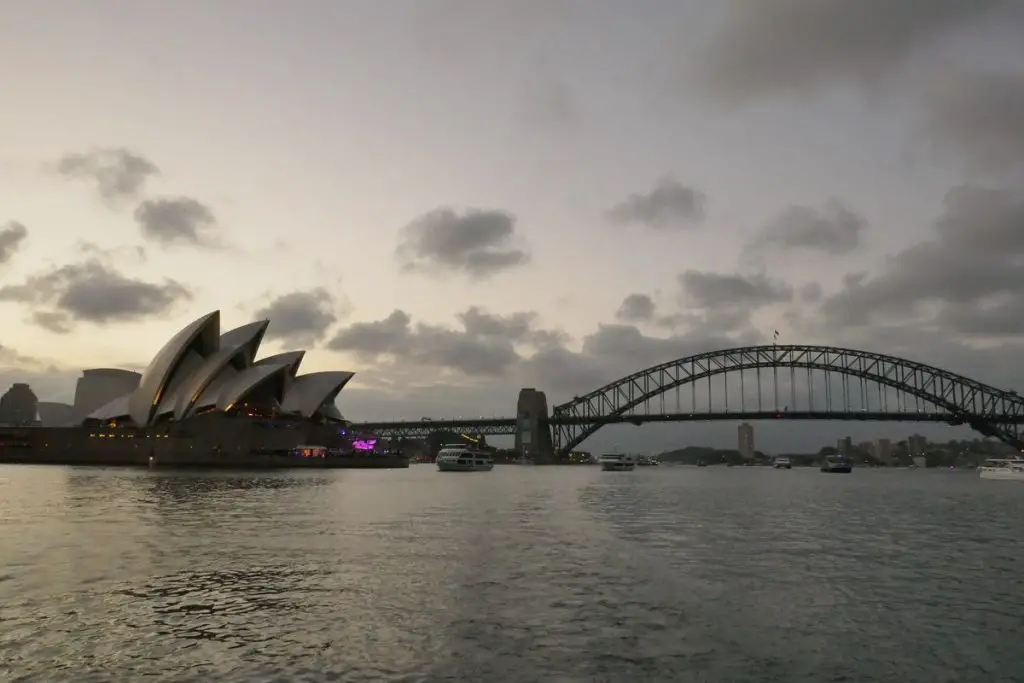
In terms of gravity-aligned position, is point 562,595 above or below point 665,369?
below

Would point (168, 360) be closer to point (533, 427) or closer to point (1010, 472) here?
point (533, 427)

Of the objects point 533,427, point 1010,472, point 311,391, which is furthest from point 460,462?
point 1010,472

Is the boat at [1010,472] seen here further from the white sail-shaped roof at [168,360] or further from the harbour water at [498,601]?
the white sail-shaped roof at [168,360]

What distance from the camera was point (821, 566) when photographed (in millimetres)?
19969

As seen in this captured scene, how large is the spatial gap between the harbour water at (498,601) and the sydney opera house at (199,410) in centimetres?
7111

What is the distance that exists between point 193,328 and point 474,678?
91572 mm

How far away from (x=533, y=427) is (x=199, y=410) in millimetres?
77088

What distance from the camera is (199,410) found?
104 m

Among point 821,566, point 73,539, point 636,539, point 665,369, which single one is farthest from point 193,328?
point 665,369

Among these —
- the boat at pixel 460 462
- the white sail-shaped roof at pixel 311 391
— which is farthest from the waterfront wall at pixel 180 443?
the boat at pixel 460 462

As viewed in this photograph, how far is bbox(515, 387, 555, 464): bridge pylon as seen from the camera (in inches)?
6427

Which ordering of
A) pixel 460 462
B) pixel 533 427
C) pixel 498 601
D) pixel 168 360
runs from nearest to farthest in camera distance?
pixel 498 601, pixel 168 360, pixel 460 462, pixel 533 427

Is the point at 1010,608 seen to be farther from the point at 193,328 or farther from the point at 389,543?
the point at 193,328

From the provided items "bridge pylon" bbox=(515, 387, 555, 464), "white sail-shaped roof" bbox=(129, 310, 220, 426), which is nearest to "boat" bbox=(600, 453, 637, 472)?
"bridge pylon" bbox=(515, 387, 555, 464)
